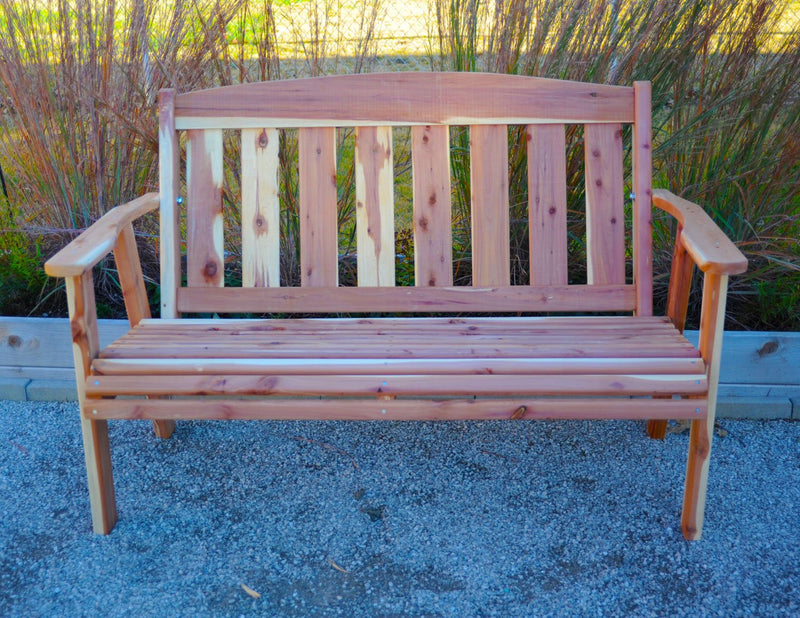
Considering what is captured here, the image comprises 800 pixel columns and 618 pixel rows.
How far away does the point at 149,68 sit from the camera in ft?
8.68

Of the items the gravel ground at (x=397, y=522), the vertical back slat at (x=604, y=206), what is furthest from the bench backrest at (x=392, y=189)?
the gravel ground at (x=397, y=522)

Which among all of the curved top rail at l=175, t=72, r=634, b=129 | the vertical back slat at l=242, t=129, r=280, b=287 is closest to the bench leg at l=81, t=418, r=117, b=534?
the vertical back slat at l=242, t=129, r=280, b=287

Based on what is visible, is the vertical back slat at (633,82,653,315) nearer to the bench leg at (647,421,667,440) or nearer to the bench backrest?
the bench backrest

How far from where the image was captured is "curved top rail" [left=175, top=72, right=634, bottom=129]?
216 centimetres

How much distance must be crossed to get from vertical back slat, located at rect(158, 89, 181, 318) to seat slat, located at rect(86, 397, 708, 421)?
0.49 m

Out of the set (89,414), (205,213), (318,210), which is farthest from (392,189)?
(89,414)

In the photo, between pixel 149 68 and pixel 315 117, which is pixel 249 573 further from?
pixel 149 68

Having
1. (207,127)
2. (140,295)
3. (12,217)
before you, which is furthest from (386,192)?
(12,217)

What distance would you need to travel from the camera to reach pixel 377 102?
218cm

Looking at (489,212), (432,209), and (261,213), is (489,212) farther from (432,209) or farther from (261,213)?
(261,213)

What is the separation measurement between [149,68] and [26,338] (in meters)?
1.05

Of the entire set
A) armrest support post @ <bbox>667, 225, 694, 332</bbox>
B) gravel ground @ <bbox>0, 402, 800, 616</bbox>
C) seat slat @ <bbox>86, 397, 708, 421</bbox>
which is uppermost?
armrest support post @ <bbox>667, 225, 694, 332</bbox>

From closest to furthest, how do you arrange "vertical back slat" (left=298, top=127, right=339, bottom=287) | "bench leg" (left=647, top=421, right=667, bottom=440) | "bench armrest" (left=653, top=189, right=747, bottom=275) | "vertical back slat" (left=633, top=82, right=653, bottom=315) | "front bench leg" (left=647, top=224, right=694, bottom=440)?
"bench armrest" (left=653, top=189, right=747, bottom=275) < "front bench leg" (left=647, top=224, right=694, bottom=440) < "vertical back slat" (left=633, top=82, right=653, bottom=315) < "vertical back slat" (left=298, top=127, right=339, bottom=287) < "bench leg" (left=647, top=421, right=667, bottom=440)

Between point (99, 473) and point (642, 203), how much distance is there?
161 cm
